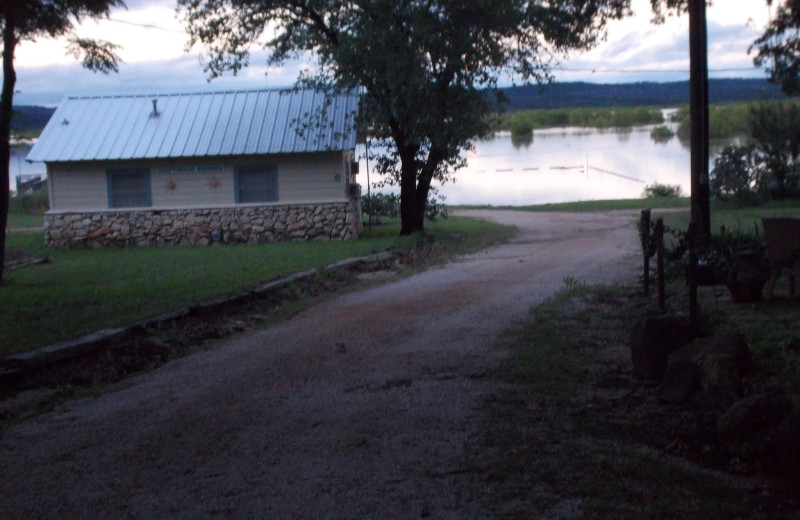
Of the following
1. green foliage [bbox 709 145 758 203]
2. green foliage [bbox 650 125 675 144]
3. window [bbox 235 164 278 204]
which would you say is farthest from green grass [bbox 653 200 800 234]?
green foliage [bbox 650 125 675 144]

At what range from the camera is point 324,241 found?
25062 millimetres

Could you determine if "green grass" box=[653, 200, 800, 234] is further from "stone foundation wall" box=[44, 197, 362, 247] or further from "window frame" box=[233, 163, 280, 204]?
"window frame" box=[233, 163, 280, 204]

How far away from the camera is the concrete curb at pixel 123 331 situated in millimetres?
8375

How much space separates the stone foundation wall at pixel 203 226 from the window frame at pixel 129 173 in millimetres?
299

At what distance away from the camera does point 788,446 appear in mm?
5016

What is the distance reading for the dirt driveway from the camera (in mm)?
4781

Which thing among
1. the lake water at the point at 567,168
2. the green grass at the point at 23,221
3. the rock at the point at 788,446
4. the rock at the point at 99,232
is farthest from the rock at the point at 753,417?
the lake water at the point at 567,168

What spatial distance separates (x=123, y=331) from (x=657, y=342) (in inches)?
230

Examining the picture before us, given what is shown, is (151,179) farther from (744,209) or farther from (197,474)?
(197,474)

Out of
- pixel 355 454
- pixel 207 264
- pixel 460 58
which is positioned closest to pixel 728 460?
pixel 355 454

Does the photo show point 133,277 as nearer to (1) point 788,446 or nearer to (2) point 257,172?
(2) point 257,172

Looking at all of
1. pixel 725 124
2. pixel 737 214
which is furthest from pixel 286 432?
pixel 725 124

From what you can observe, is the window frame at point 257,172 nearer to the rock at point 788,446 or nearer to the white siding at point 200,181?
the white siding at point 200,181

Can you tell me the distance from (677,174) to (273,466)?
49.3m
